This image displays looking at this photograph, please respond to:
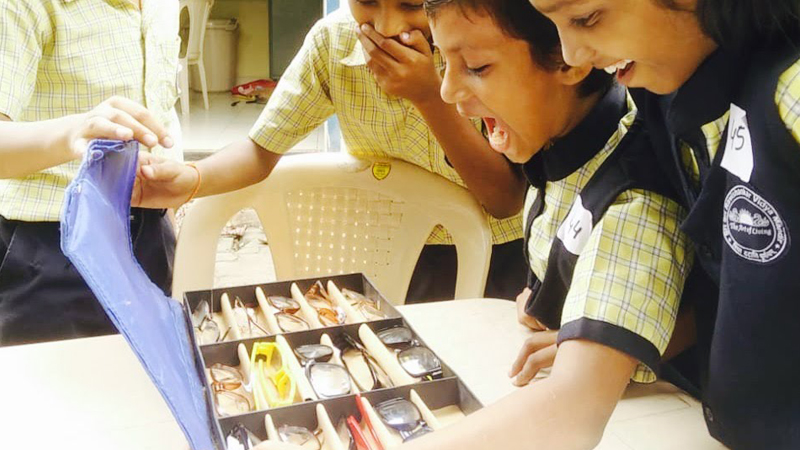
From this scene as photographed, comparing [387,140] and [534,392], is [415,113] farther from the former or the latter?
[534,392]

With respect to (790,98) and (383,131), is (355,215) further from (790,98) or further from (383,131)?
(790,98)

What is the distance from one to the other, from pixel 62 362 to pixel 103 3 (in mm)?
681

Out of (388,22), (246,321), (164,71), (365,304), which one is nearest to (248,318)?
(246,321)

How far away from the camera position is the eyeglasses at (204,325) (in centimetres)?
95

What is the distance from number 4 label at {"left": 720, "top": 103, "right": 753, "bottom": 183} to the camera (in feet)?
1.92

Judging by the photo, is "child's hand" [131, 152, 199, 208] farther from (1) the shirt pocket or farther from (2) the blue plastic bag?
(2) the blue plastic bag

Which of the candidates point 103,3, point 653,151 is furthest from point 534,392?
point 103,3

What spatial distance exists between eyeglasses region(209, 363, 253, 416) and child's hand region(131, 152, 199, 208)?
18.3 inches

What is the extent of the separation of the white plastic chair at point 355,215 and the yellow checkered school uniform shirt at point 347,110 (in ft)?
0.13

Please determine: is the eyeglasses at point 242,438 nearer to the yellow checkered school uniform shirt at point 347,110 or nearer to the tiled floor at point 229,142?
the yellow checkered school uniform shirt at point 347,110

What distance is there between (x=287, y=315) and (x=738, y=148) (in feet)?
2.06

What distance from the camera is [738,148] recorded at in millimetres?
599

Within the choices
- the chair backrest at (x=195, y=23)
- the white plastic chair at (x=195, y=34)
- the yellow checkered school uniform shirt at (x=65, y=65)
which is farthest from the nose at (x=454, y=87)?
the chair backrest at (x=195, y=23)

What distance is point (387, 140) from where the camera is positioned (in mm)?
1403
